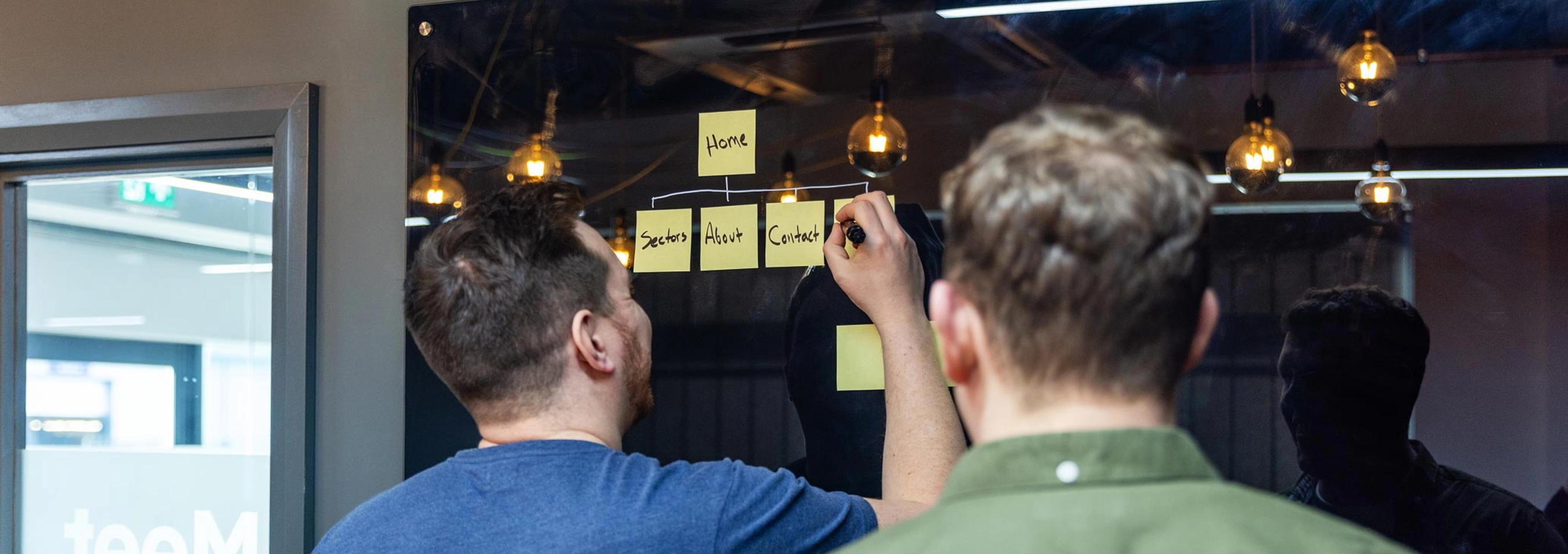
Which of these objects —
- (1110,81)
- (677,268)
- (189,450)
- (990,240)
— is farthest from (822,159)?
(189,450)

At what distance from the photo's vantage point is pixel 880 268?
1476 millimetres

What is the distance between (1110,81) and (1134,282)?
90 cm

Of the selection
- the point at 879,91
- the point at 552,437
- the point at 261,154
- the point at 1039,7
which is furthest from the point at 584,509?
the point at 261,154

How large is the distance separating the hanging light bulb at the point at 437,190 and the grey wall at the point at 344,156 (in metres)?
0.05

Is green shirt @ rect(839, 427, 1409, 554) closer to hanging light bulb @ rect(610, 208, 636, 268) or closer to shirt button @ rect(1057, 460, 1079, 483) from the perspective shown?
shirt button @ rect(1057, 460, 1079, 483)

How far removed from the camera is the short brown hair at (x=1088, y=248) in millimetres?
640

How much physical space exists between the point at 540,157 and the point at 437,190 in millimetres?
162

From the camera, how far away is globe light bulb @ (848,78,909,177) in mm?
1581

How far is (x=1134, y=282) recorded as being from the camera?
65 centimetres

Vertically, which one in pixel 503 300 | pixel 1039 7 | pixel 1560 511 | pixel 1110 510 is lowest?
pixel 1560 511

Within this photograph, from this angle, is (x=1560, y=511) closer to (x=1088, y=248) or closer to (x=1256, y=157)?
(x=1256, y=157)

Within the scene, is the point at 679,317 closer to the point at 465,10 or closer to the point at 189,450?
the point at 465,10

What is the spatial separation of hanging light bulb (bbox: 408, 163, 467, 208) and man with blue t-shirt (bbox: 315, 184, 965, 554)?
1.67 feet

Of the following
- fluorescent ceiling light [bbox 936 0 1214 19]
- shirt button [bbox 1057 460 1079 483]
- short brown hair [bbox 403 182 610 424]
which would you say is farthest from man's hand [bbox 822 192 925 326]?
shirt button [bbox 1057 460 1079 483]
